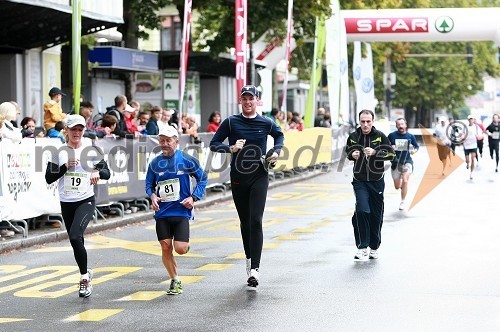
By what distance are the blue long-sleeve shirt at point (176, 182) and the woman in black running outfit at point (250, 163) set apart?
1.80 ft

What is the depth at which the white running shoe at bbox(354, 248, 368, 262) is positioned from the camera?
41.9 feet

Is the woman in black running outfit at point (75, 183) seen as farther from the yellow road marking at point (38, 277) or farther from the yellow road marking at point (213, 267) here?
the yellow road marking at point (213, 267)

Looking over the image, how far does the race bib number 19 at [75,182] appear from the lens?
10.7 m

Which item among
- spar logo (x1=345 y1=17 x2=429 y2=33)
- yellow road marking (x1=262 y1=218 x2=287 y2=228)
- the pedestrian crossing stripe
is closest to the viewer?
the pedestrian crossing stripe

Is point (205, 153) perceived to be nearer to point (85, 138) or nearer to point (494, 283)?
point (85, 138)

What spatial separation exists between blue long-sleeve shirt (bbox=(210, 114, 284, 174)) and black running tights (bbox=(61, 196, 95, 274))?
1479mm

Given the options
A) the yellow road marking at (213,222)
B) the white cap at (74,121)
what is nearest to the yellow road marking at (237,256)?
→ the white cap at (74,121)

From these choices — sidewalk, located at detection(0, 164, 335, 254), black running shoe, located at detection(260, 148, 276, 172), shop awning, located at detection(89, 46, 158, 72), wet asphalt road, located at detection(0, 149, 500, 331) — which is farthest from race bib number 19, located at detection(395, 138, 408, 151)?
shop awning, located at detection(89, 46, 158, 72)

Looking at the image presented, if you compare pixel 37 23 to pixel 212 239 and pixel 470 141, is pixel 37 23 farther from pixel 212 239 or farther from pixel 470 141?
pixel 470 141

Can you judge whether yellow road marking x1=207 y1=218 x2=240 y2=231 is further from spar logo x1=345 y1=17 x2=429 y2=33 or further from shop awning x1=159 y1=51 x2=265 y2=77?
spar logo x1=345 y1=17 x2=429 y2=33

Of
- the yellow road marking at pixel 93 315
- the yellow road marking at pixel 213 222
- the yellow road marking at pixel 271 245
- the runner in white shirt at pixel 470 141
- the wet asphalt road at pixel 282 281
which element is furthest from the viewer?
the runner in white shirt at pixel 470 141

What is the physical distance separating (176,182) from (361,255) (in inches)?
127

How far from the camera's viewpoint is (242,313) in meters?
9.13

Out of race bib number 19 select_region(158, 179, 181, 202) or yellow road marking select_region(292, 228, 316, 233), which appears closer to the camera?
race bib number 19 select_region(158, 179, 181, 202)
